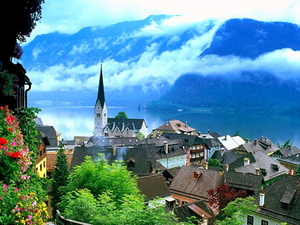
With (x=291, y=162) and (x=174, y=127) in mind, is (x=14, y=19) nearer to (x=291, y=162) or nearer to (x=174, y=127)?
(x=291, y=162)

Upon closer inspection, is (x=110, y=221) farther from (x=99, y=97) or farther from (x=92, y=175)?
(x=99, y=97)

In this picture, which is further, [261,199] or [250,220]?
[250,220]

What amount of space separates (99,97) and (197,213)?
375ft

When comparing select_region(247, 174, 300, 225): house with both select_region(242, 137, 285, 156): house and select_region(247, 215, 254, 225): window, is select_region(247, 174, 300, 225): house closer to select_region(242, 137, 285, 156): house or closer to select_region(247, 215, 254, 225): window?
select_region(247, 215, 254, 225): window

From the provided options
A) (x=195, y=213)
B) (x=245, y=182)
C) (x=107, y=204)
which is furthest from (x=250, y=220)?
(x=107, y=204)

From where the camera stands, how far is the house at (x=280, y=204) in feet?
73.1

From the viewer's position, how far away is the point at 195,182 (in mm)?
34344

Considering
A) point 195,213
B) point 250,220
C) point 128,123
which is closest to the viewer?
point 250,220

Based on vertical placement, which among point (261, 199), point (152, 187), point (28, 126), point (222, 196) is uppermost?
point (28, 126)

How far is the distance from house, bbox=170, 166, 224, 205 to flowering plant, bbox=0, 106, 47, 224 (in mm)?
25242

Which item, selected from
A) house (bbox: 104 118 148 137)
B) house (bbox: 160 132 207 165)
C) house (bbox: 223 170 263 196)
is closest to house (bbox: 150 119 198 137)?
house (bbox: 104 118 148 137)

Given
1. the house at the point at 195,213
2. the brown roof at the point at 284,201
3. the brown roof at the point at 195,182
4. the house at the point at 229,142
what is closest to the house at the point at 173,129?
the house at the point at 229,142

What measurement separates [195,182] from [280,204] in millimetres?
12108

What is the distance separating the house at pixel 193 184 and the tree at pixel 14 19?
947 inches
